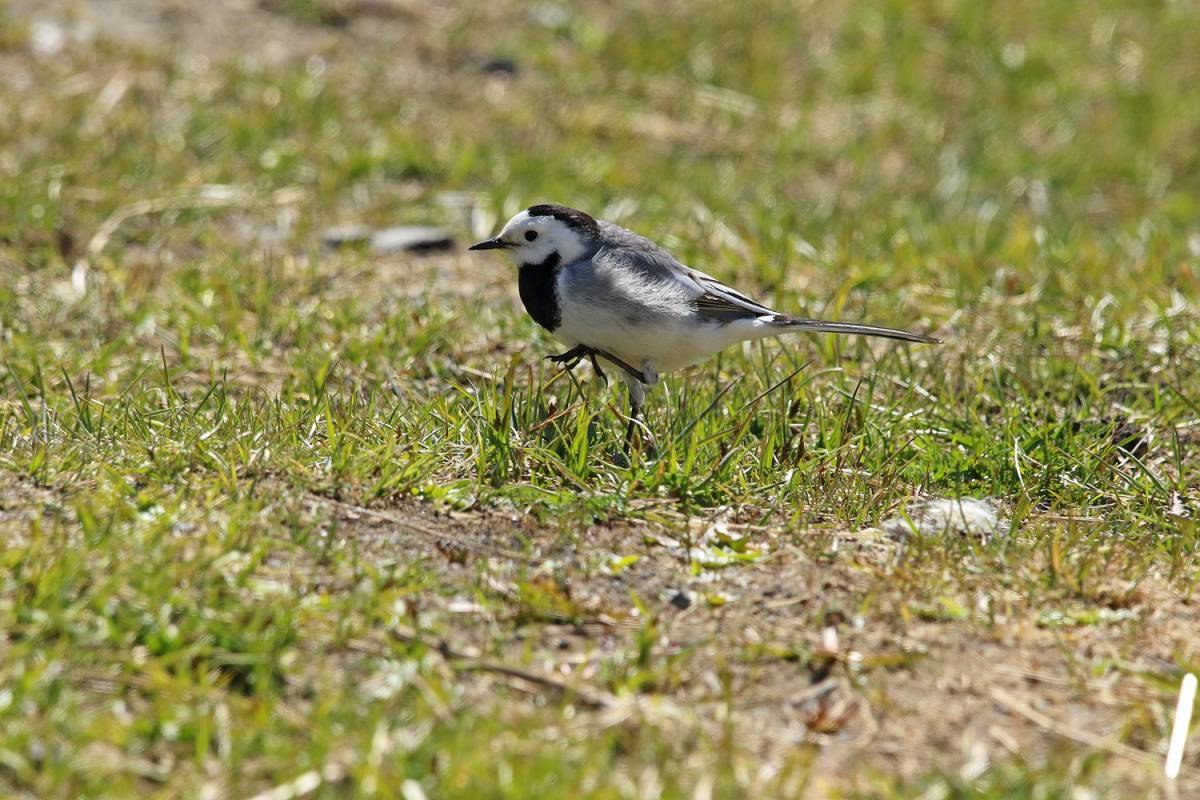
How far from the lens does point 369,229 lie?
712cm

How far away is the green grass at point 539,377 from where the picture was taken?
3.27m

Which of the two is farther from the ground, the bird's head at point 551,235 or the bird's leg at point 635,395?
the bird's head at point 551,235

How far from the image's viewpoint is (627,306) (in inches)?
191

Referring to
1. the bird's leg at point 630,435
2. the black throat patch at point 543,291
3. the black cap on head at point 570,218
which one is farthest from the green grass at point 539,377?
the black cap on head at point 570,218

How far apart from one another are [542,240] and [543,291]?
262 millimetres

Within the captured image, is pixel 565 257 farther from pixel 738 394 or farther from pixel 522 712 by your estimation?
pixel 522 712

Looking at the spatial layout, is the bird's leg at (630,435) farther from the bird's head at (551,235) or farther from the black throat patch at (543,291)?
the bird's head at (551,235)

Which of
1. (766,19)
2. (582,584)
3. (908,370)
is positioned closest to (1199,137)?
(766,19)

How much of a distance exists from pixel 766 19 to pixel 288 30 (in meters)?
3.28

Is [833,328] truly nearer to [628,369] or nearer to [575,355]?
[628,369]

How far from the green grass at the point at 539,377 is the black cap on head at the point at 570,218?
59 centimetres

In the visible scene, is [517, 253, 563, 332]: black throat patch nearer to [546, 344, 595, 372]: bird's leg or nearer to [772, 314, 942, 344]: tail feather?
[546, 344, 595, 372]: bird's leg

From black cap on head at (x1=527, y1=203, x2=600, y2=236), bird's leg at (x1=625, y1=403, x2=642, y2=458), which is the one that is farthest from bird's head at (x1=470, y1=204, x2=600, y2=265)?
bird's leg at (x1=625, y1=403, x2=642, y2=458)

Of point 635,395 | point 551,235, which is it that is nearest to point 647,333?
point 635,395
